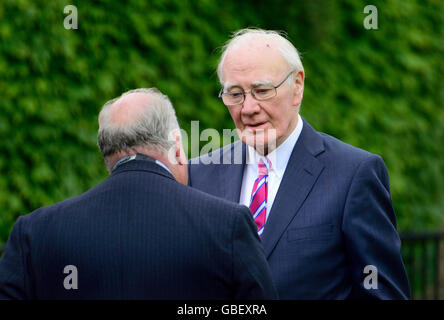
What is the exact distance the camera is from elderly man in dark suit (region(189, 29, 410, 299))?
264cm

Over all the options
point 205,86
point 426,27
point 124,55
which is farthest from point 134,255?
point 426,27

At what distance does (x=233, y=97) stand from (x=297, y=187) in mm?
512

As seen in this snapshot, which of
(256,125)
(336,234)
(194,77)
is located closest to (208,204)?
(336,234)

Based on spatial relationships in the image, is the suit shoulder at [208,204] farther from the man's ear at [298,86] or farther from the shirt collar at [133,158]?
the man's ear at [298,86]

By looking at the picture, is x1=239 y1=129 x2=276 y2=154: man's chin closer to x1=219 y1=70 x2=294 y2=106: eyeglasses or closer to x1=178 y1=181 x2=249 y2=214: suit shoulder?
x1=219 y1=70 x2=294 y2=106: eyeglasses

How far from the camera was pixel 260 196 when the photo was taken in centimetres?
294

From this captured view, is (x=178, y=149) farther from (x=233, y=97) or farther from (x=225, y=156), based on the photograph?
(x=225, y=156)

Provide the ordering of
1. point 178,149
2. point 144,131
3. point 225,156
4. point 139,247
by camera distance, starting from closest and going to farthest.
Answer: point 139,247 < point 144,131 < point 178,149 < point 225,156

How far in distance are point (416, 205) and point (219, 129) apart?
9.10 feet

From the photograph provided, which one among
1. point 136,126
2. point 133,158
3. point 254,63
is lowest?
point 133,158

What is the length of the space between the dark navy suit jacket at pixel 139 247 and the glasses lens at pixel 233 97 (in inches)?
33.4

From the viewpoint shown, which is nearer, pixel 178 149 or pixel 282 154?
pixel 178 149

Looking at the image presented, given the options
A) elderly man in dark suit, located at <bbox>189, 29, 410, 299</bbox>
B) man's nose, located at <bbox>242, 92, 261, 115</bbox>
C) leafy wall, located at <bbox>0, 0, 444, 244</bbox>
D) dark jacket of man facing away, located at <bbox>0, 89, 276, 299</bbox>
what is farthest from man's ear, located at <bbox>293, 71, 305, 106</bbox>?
leafy wall, located at <bbox>0, 0, 444, 244</bbox>
